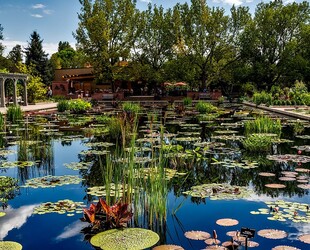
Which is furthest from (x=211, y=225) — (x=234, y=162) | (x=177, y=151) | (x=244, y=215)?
(x=177, y=151)

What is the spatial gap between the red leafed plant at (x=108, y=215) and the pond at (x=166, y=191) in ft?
0.51

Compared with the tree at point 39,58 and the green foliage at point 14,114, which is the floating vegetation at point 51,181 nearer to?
the green foliage at point 14,114

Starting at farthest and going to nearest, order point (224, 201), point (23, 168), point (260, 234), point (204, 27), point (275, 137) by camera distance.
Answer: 1. point (204, 27)
2. point (275, 137)
3. point (23, 168)
4. point (224, 201)
5. point (260, 234)

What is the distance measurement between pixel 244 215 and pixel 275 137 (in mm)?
5853

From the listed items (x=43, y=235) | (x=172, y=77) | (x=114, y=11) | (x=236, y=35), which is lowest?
(x=43, y=235)

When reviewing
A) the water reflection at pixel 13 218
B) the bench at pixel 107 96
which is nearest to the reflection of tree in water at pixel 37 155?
the water reflection at pixel 13 218

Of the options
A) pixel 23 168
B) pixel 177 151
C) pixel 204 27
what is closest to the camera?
pixel 23 168

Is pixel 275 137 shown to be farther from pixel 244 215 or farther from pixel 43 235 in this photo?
pixel 43 235

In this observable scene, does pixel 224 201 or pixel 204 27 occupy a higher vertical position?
pixel 204 27

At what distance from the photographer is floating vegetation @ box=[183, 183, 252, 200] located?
209 inches

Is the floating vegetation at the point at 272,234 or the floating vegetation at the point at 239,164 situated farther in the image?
the floating vegetation at the point at 239,164

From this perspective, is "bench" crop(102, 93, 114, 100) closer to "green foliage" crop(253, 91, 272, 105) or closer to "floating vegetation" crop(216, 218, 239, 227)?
"green foliage" crop(253, 91, 272, 105)

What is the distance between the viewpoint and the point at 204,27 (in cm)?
3344

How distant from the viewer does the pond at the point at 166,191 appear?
4160mm
